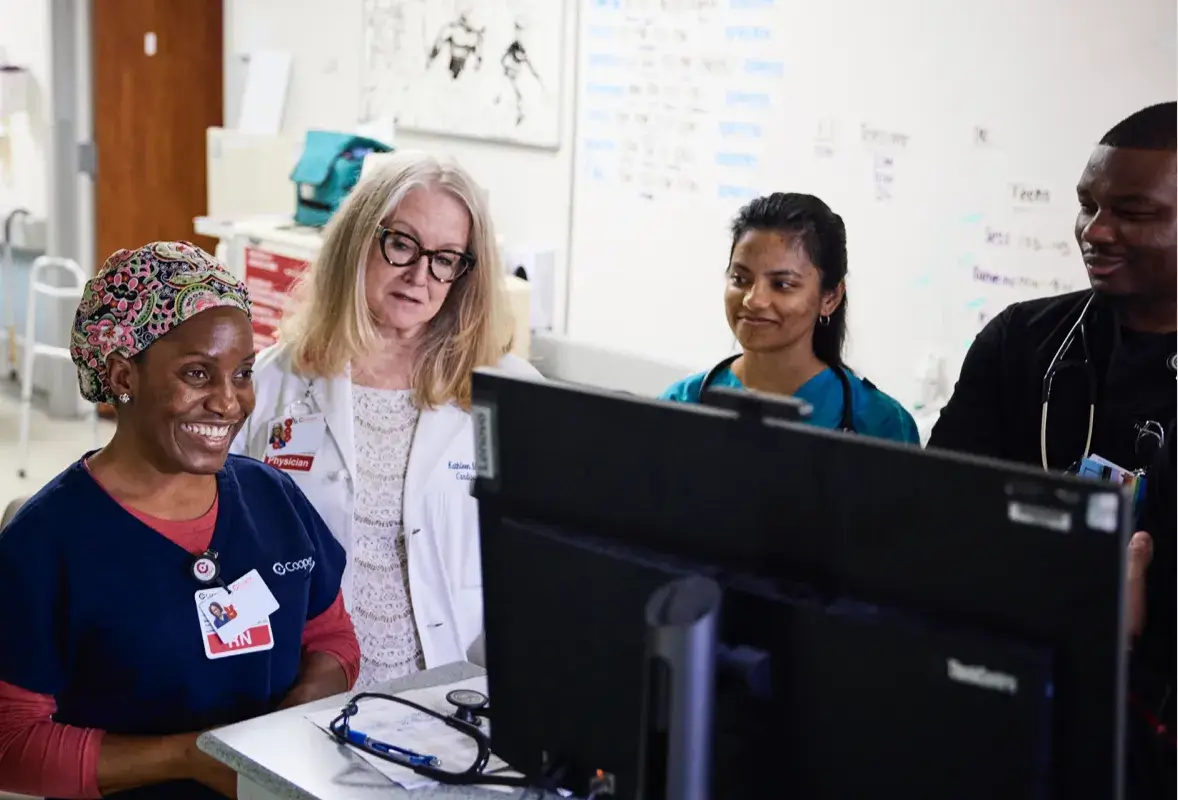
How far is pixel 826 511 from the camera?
3.46ft

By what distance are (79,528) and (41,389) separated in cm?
571

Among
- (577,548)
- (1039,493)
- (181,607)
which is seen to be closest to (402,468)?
(181,607)

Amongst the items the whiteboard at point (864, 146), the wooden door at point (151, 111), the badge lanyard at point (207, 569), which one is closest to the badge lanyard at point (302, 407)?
the badge lanyard at point (207, 569)

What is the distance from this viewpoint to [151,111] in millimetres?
6570

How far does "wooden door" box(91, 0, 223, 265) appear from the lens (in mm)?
6422

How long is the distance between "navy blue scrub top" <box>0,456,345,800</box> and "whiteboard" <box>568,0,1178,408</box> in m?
1.82

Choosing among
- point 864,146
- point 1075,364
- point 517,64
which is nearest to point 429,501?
point 1075,364

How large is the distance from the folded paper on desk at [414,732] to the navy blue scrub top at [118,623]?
185mm

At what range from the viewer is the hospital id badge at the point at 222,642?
5.59 ft

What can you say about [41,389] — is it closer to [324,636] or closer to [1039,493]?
[324,636]

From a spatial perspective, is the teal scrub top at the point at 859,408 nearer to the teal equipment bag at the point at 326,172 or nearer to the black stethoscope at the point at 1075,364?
the black stethoscope at the point at 1075,364

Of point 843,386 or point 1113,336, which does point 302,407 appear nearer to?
point 843,386

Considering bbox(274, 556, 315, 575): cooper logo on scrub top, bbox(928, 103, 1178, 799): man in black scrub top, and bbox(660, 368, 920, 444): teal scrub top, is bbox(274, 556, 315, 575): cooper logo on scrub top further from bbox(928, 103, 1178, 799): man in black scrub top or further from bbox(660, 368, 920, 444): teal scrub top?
bbox(928, 103, 1178, 799): man in black scrub top

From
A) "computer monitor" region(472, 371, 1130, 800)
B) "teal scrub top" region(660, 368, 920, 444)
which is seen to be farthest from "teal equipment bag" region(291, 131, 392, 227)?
"computer monitor" region(472, 371, 1130, 800)
